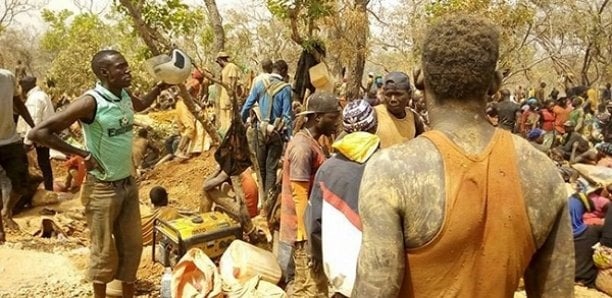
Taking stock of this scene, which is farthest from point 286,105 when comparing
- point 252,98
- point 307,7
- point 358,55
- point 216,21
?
point 358,55

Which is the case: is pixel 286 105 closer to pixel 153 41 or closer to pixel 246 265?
pixel 153 41

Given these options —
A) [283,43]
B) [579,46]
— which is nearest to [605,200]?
[579,46]

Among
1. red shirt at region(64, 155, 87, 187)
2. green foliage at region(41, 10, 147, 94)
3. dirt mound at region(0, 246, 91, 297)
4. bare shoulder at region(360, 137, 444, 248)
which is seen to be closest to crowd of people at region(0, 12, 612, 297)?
bare shoulder at region(360, 137, 444, 248)

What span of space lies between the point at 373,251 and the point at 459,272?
20 cm

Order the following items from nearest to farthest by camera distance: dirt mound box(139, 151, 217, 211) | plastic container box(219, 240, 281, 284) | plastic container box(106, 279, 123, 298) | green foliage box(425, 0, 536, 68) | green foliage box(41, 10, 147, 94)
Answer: plastic container box(106, 279, 123, 298)
plastic container box(219, 240, 281, 284)
dirt mound box(139, 151, 217, 211)
green foliage box(425, 0, 536, 68)
green foliage box(41, 10, 147, 94)

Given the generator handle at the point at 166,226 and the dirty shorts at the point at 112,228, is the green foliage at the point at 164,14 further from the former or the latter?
the dirty shorts at the point at 112,228

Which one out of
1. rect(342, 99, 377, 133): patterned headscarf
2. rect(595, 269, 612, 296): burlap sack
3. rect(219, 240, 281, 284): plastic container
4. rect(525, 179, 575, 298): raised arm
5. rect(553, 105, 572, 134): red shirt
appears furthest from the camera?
rect(553, 105, 572, 134): red shirt

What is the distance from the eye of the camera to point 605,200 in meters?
5.92

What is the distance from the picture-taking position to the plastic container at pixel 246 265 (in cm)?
421

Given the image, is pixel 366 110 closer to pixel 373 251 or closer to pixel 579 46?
pixel 373 251

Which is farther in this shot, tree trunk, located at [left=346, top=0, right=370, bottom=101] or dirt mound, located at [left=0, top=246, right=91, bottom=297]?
tree trunk, located at [left=346, top=0, right=370, bottom=101]

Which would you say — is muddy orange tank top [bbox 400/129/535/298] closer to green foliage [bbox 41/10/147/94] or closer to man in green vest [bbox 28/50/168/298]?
man in green vest [bbox 28/50/168/298]

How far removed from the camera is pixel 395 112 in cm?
420

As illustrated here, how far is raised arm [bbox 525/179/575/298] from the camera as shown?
1590 millimetres
